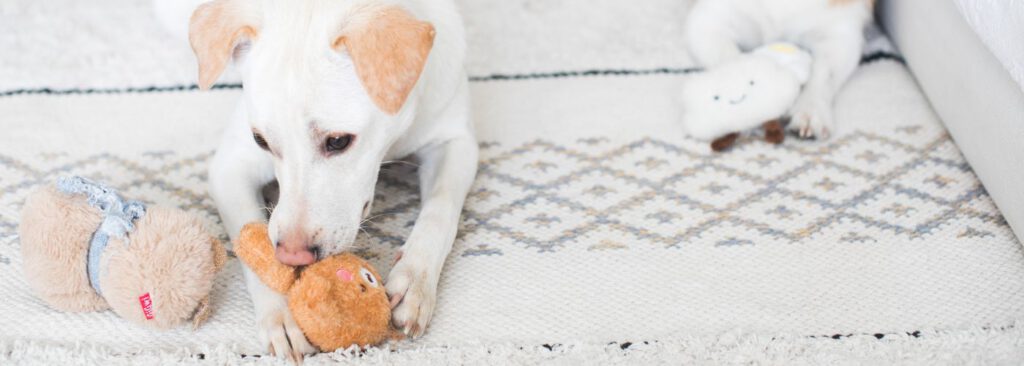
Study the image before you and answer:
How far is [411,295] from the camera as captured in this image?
153 centimetres

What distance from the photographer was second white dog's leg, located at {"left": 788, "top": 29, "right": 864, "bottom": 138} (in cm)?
212

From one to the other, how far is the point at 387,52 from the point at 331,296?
1.15ft

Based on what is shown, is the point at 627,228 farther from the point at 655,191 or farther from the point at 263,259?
the point at 263,259

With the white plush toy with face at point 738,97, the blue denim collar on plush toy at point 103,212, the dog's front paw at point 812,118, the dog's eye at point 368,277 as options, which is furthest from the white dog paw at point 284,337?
the dog's front paw at point 812,118

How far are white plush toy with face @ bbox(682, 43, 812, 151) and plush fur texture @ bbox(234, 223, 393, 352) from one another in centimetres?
89

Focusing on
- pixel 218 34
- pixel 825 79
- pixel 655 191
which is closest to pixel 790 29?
pixel 825 79

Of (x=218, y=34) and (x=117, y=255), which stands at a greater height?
(x=218, y=34)

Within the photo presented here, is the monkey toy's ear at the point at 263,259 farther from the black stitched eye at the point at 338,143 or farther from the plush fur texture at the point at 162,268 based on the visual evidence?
the black stitched eye at the point at 338,143

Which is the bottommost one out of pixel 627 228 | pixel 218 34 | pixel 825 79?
pixel 627 228

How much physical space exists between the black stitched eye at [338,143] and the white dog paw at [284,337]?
0.25 meters

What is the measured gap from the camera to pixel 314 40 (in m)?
1.49

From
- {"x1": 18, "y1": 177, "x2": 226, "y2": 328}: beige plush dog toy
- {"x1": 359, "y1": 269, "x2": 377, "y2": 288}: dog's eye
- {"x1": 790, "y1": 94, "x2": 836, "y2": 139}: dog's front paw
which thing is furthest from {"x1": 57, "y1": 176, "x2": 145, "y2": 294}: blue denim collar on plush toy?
{"x1": 790, "y1": 94, "x2": 836, "y2": 139}: dog's front paw

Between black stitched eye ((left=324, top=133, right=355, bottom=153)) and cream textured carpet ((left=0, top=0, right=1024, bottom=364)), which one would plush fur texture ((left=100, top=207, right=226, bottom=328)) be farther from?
black stitched eye ((left=324, top=133, right=355, bottom=153))

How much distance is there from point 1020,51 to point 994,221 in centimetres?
35
